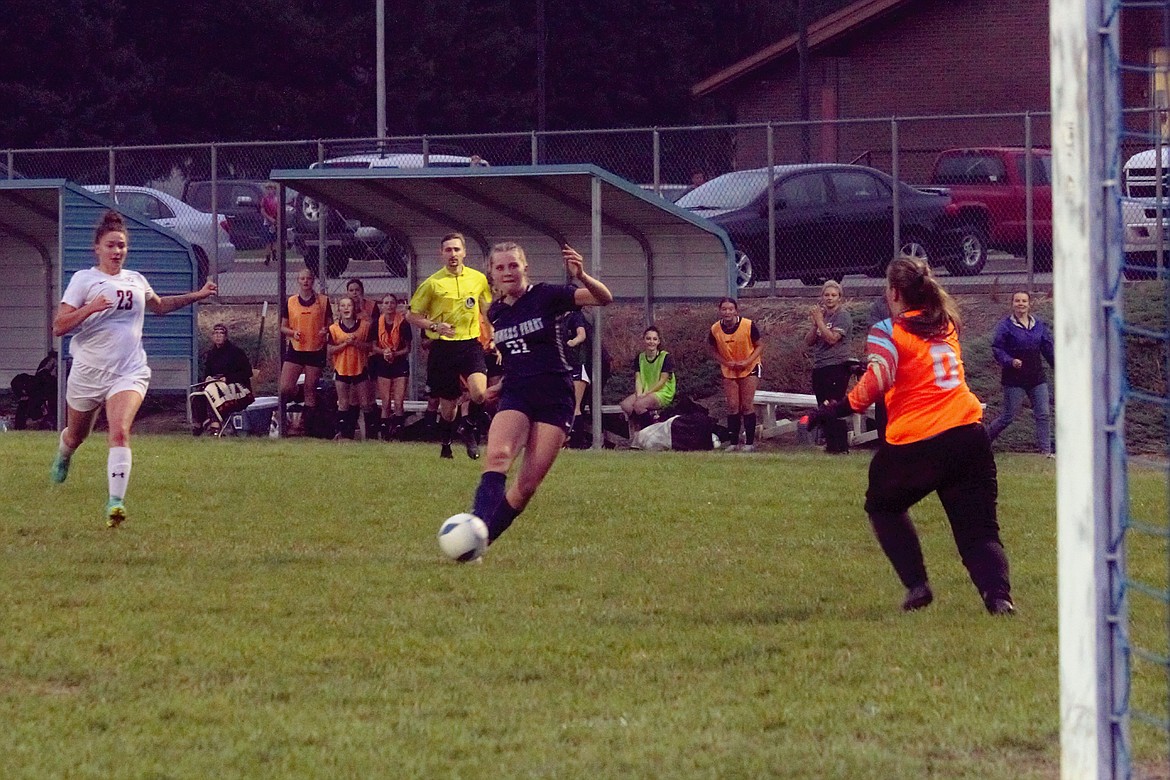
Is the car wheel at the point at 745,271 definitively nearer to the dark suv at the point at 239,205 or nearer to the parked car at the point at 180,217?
the parked car at the point at 180,217

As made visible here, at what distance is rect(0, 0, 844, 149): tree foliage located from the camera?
40781mm

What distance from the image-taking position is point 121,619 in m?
7.96

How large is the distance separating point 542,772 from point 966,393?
3.46 m

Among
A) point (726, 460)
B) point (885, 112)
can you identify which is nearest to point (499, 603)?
point (726, 460)

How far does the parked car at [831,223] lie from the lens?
23.1 meters

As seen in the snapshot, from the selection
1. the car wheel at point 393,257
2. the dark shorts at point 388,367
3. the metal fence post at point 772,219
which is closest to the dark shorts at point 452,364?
the dark shorts at point 388,367

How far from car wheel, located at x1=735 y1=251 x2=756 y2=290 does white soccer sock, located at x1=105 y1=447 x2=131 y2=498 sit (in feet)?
44.6

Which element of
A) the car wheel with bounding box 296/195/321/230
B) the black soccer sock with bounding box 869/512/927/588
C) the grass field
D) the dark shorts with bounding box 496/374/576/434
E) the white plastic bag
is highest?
the car wheel with bounding box 296/195/321/230

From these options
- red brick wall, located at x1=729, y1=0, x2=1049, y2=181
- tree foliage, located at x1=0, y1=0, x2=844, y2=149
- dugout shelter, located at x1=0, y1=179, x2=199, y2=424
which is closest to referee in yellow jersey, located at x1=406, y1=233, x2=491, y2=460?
dugout shelter, located at x1=0, y1=179, x2=199, y2=424

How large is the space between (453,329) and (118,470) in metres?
5.14

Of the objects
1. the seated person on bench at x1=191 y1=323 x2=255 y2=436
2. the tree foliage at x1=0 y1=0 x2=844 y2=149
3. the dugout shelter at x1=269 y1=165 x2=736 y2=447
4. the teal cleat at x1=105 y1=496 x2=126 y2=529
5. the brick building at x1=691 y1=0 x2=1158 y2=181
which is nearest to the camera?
the teal cleat at x1=105 y1=496 x2=126 y2=529

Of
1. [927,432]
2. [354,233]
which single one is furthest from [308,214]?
[927,432]

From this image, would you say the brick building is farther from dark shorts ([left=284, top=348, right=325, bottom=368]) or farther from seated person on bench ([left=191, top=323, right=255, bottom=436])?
dark shorts ([left=284, top=348, right=325, bottom=368])

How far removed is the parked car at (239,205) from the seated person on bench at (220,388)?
22.7ft
